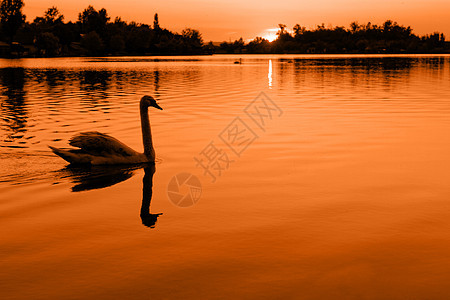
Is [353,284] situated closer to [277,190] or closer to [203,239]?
[203,239]

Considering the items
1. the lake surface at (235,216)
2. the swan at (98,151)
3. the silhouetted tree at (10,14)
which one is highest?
the silhouetted tree at (10,14)

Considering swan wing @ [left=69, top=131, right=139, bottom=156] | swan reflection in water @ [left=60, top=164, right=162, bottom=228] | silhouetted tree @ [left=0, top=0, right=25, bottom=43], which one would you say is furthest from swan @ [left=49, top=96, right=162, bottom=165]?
silhouetted tree @ [left=0, top=0, right=25, bottom=43]

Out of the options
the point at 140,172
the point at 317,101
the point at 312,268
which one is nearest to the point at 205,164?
the point at 140,172

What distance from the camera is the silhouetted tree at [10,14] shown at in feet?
572

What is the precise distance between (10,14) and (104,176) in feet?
592

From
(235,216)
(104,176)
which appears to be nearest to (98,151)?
(104,176)

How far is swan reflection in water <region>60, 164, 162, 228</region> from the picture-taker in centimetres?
1191

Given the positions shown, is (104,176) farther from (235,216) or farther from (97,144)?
(235,216)

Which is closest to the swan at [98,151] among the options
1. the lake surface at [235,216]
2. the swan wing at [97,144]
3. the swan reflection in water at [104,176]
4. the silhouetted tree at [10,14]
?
the swan wing at [97,144]

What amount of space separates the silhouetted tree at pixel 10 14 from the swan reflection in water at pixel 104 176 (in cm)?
17665

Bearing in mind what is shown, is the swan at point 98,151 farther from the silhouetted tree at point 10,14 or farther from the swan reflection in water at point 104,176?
the silhouetted tree at point 10,14

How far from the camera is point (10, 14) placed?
176250mm

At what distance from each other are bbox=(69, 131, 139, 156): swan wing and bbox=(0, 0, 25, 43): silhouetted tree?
579ft

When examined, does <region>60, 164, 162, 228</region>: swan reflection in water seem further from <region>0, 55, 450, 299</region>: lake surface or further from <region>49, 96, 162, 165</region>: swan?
<region>49, 96, 162, 165</region>: swan
